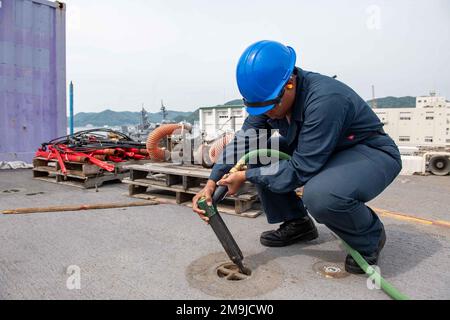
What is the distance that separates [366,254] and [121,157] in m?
4.04

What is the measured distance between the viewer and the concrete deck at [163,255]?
176 centimetres

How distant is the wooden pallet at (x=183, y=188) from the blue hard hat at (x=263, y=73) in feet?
4.97

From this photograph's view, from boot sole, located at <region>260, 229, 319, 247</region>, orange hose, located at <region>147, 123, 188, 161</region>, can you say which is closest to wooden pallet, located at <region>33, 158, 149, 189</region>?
orange hose, located at <region>147, 123, 188, 161</region>

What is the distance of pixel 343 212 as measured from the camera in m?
1.80

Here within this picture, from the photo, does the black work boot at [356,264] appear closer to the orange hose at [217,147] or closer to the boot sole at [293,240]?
the boot sole at [293,240]

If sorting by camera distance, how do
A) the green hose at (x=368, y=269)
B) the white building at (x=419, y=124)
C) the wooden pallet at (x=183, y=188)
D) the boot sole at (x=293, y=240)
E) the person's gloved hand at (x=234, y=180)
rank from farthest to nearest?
the white building at (x=419, y=124), the wooden pallet at (x=183, y=188), the boot sole at (x=293, y=240), the person's gloved hand at (x=234, y=180), the green hose at (x=368, y=269)

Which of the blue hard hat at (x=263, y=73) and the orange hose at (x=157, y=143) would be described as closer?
the blue hard hat at (x=263, y=73)

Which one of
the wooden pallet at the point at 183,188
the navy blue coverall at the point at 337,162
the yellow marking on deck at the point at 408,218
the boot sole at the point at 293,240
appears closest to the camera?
the navy blue coverall at the point at 337,162

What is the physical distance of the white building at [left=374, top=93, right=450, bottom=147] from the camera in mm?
9414

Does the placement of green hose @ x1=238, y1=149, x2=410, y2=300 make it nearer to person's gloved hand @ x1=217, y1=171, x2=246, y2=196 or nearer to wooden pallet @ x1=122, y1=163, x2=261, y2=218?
person's gloved hand @ x1=217, y1=171, x2=246, y2=196

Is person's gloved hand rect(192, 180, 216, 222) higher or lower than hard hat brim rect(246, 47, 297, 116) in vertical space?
lower

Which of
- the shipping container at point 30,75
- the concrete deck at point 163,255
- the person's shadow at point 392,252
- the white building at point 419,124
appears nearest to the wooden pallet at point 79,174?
the concrete deck at point 163,255

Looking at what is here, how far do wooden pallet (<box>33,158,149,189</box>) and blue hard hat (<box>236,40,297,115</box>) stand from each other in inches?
110
